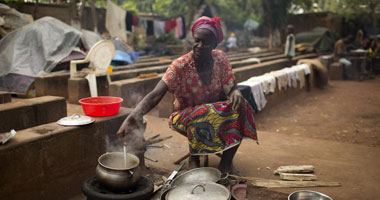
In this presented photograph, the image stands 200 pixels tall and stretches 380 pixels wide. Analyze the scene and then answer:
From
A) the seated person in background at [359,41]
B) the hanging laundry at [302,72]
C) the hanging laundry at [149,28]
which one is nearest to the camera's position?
the hanging laundry at [302,72]

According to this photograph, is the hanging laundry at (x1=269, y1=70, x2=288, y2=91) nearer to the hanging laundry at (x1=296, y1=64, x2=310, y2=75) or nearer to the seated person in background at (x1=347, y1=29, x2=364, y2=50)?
the hanging laundry at (x1=296, y1=64, x2=310, y2=75)

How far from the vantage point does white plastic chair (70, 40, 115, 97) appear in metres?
6.11

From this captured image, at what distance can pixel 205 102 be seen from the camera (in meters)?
3.45

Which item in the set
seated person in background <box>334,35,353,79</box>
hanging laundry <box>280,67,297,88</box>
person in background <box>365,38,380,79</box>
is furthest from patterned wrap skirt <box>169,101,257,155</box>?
person in background <box>365,38,380,79</box>

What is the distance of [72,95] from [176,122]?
11.5 ft

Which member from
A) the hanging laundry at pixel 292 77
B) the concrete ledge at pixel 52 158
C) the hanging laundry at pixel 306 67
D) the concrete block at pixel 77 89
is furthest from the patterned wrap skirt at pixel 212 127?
the hanging laundry at pixel 306 67

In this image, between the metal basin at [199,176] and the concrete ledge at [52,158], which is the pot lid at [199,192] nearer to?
the metal basin at [199,176]

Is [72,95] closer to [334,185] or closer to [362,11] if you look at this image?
[334,185]

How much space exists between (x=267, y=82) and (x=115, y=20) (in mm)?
8253

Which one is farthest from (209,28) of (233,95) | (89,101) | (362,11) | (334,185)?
(362,11)

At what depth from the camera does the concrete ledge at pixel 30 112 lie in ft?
11.7

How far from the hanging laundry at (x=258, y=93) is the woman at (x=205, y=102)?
3.65 m

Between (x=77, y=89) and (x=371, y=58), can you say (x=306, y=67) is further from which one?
(x=77, y=89)

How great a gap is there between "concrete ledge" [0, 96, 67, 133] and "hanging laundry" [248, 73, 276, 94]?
4.74 m
